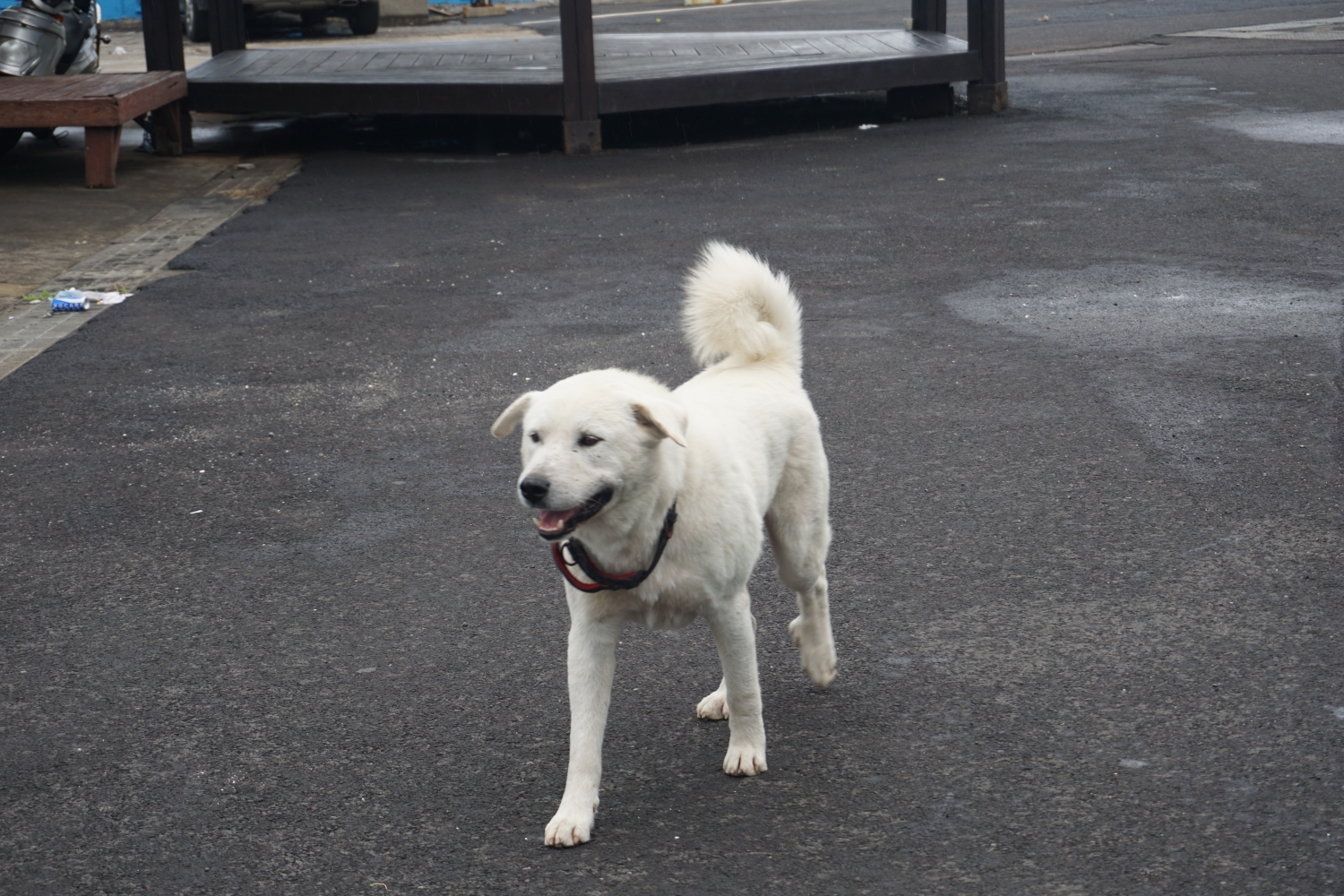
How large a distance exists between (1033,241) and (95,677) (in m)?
7.17

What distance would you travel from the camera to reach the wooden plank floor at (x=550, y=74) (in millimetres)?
13859

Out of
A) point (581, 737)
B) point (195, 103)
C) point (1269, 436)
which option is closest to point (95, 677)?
point (581, 737)

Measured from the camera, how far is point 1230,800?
330 cm

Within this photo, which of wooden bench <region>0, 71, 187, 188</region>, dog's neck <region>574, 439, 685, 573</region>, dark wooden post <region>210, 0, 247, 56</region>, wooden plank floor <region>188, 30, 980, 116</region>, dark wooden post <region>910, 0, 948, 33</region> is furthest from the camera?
dark wooden post <region>910, 0, 948, 33</region>

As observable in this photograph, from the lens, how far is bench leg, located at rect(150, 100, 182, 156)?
13.7 meters

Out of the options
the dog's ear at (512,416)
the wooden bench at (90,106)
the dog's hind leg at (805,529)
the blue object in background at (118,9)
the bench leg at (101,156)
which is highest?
A: the blue object in background at (118,9)

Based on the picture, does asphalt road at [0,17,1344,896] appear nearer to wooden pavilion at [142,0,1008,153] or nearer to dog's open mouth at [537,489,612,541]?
dog's open mouth at [537,489,612,541]

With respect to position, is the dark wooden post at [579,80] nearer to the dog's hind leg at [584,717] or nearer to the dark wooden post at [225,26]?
the dark wooden post at [225,26]

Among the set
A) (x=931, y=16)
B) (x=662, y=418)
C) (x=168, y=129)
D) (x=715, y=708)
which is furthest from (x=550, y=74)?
(x=662, y=418)

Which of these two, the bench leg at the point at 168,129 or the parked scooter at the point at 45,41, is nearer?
the bench leg at the point at 168,129

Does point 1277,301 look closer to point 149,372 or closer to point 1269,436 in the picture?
point 1269,436

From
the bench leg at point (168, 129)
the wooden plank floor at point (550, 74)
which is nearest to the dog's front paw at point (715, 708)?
the wooden plank floor at point (550, 74)

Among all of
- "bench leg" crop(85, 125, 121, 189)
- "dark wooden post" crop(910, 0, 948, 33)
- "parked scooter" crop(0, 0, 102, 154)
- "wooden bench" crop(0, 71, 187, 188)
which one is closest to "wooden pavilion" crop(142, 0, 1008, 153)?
"dark wooden post" crop(910, 0, 948, 33)

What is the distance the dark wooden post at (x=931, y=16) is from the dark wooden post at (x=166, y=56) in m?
8.74
